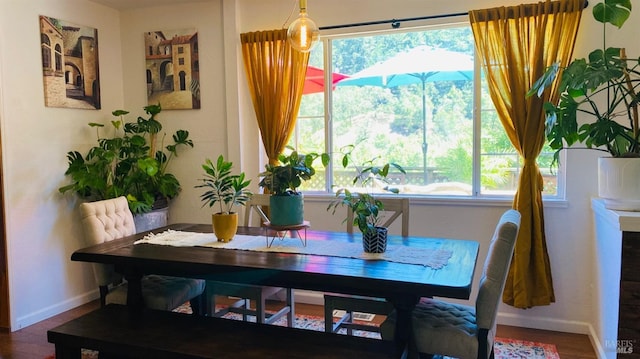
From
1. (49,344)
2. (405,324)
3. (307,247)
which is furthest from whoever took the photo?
(49,344)

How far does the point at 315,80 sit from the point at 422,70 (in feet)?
2.97

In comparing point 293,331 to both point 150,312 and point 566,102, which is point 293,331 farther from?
point 566,102

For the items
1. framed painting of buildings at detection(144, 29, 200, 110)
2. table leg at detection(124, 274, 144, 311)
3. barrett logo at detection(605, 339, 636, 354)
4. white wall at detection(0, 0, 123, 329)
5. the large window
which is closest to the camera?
barrett logo at detection(605, 339, 636, 354)

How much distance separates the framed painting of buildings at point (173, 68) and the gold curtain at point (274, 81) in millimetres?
569

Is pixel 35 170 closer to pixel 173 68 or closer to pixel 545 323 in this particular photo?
pixel 173 68

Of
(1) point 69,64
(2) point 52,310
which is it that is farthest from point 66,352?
(1) point 69,64

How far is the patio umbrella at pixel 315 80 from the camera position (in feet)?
13.0

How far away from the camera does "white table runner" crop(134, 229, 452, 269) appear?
229 centimetres

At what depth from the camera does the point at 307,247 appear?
256 centimetres

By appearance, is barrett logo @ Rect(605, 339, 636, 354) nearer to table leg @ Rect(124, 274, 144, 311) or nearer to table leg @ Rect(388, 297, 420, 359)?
table leg @ Rect(388, 297, 420, 359)

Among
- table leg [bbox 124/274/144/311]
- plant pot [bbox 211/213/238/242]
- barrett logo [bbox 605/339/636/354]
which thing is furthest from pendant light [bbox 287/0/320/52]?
barrett logo [bbox 605/339/636/354]

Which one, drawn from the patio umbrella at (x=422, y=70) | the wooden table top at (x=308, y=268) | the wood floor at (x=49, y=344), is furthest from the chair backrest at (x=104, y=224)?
the patio umbrella at (x=422, y=70)

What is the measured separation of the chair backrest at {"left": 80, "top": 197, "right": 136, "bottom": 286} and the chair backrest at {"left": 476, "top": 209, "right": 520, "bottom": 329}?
218 cm

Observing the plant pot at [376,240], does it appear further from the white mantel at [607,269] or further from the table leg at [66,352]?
the table leg at [66,352]
